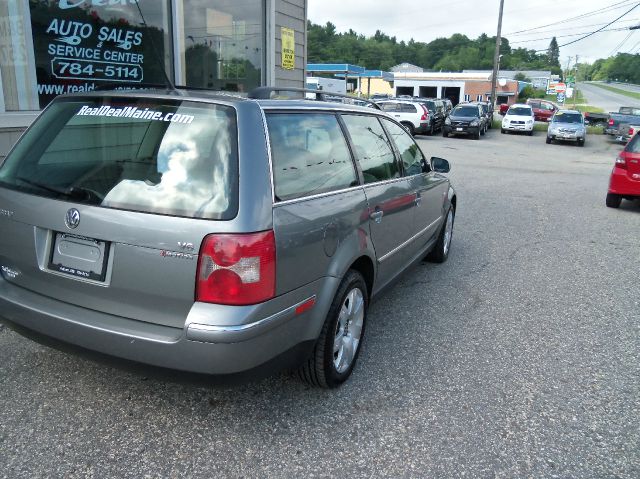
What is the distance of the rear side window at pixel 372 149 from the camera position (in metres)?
3.58

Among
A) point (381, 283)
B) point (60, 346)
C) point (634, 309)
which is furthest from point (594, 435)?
point (60, 346)

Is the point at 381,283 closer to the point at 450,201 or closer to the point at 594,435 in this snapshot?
the point at 594,435

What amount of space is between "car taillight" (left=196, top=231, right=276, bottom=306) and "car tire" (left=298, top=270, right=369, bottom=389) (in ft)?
2.33

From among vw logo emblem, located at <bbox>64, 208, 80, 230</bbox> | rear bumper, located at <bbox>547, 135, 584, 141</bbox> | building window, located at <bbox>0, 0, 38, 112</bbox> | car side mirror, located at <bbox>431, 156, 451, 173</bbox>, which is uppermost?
building window, located at <bbox>0, 0, 38, 112</bbox>

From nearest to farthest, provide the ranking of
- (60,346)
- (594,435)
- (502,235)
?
(60,346), (594,435), (502,235)

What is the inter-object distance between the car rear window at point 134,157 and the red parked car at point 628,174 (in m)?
8.31

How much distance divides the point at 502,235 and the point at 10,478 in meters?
6.28

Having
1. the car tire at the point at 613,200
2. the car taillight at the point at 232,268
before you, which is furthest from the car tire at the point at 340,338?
the car tire at the point at 613,200

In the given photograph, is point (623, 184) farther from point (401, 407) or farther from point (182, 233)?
point (182, 233)

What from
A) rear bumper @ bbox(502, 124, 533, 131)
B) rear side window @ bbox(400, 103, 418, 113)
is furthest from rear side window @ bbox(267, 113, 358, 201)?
rear bumper @ bbox(502, 124, 533, 131)

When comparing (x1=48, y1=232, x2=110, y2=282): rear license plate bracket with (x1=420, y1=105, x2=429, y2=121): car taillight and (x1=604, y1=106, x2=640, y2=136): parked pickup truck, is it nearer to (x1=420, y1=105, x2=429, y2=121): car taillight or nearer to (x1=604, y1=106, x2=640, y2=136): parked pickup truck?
(x1=420, y1=105, x2=429, y2=121): car taillight

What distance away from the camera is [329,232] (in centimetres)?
288

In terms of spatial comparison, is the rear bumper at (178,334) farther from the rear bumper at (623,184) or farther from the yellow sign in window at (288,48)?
the rear bumper at (623,184)

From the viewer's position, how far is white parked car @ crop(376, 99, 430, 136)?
24953mm
